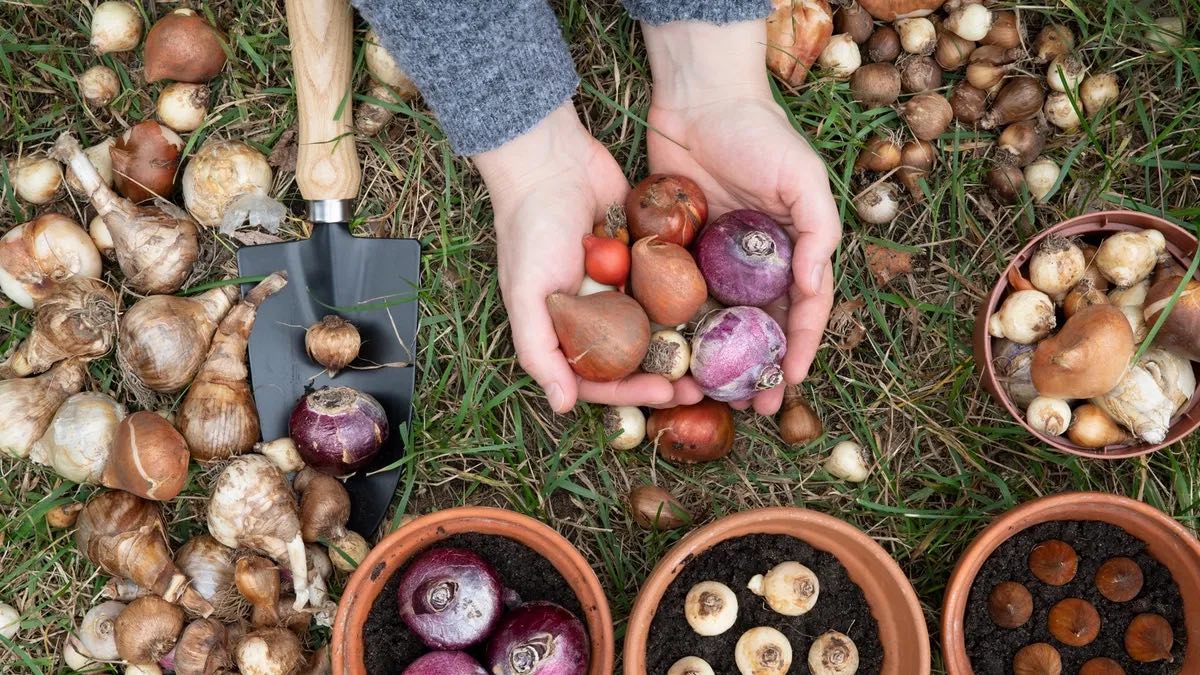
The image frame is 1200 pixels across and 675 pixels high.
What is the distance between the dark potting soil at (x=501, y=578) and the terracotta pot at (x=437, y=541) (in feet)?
0.06

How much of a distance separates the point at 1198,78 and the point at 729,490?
146 centimetres

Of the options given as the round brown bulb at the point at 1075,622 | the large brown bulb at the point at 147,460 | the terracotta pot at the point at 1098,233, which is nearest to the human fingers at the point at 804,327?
the terracotta pot at the point at 1098,233

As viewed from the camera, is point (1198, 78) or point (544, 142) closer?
point (544, 142)

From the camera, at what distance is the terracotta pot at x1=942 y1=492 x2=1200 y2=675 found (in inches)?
70.3

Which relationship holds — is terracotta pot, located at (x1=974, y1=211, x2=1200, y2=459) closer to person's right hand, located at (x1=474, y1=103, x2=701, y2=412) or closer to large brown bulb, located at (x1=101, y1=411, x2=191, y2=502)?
person's right hand, located at (x1=474, y1=103, x2=701, y2=412)

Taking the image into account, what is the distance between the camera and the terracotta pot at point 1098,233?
1842 millimetres

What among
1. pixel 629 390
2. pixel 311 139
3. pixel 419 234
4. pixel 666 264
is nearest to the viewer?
pixel 666 264

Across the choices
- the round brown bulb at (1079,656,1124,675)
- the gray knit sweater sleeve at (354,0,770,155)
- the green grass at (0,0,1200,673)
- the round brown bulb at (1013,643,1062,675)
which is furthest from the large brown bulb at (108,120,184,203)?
the round brown bulb at (1079,656,1124,675)

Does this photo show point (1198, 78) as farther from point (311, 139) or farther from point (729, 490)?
point (311, 139)

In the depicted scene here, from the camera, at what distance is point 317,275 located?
2053 millimetres

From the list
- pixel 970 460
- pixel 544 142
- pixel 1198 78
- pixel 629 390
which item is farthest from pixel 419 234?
pixel 1198 78

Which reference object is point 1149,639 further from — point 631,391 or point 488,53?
point 488,53

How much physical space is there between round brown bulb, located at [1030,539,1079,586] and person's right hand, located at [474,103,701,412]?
0.79 meters

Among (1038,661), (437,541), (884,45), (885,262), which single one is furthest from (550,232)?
(1038,661)
